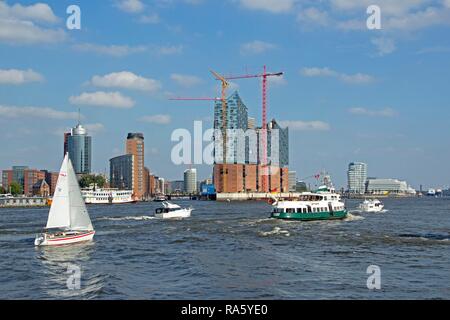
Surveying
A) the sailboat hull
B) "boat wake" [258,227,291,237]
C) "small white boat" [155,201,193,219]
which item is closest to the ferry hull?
"boat wake" [258,227,291,237]

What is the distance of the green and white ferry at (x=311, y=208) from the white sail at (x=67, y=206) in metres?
35.7

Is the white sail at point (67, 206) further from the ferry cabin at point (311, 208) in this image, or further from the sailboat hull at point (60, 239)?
the ferry cabin at point (311, 208)

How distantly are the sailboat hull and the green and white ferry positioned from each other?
36890 millimetres

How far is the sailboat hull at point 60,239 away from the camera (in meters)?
50.1

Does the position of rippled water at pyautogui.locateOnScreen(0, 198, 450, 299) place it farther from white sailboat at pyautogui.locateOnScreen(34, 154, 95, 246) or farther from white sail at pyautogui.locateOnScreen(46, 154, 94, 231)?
white sail at pyautogui.locateOnScreen(46, 154, 94, 231)

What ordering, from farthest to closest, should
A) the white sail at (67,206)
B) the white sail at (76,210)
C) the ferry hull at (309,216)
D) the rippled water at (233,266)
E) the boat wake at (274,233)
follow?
the ferry hull at (309,216) < the boat wake at (274,233) < the white sail at (76,210) < the white sail at (67,206) < the rippled water at (233,266)

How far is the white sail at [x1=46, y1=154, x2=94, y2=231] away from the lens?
175ft

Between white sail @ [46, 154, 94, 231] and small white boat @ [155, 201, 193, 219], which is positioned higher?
white sail @ [46, 154, 94, 231]

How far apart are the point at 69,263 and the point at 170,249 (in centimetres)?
1004

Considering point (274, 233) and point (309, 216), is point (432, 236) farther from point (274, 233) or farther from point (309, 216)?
point (309, 216)

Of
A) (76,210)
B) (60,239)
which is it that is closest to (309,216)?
(76,210)

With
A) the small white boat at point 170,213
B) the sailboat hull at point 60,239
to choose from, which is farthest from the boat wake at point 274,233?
the small white boat at point 170,213

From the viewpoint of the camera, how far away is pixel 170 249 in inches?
1890
